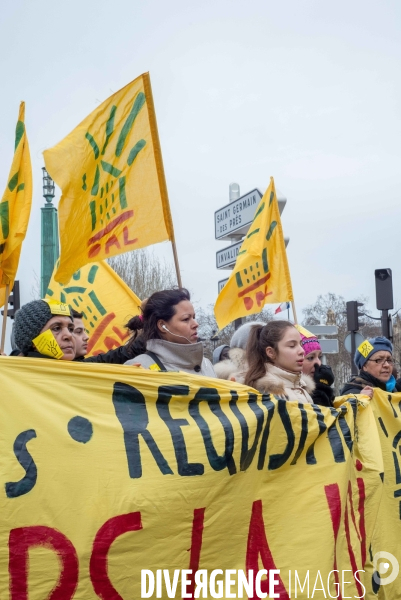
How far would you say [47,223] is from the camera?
22.1m

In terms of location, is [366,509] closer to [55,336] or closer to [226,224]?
[55,336]

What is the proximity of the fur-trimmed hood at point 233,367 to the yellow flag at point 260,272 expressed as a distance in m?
1.48

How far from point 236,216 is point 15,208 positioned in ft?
12.8

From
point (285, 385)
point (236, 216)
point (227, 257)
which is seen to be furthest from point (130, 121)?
point (227, 257)

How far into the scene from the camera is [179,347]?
4129 millimetres

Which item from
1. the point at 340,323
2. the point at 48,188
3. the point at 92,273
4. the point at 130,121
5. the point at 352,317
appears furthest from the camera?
the point at 340,323

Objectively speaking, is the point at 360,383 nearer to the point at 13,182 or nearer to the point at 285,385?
the point at 285,385

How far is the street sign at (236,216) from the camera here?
796 cm

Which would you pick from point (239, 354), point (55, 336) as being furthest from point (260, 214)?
point (55, 336)

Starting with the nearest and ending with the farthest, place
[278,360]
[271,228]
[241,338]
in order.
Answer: [278,360], [241,338], [271,228]

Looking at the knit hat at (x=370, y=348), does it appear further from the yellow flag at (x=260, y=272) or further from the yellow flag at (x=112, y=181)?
the yellow flag at (x=112, y=181)

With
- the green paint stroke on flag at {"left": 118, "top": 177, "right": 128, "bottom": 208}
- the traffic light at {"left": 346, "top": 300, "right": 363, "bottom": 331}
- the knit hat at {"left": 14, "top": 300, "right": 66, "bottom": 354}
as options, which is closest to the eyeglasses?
the green paint stroke on flag at {"left": 118, "top": 177, "right": 128, "bottom": 208}

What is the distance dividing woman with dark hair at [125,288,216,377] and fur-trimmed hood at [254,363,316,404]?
1.07 ft

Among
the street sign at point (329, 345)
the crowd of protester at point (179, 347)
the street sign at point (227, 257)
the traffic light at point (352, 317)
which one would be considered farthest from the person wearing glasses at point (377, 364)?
the traffic light at point (352, 317)
